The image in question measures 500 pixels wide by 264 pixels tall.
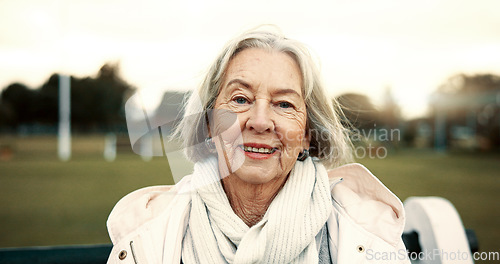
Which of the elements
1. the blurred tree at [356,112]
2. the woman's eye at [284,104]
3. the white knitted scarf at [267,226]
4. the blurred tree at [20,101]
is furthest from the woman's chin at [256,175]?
the blurred tree at [20,101]

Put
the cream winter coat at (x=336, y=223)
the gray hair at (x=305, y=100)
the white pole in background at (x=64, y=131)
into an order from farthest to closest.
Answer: the white pole in background at (x=64, y=131), the gray hair at (x=305, y=100), the cream winter coat at (x=336, y=223)

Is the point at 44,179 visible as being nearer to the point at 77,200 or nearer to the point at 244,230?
the point at 77,200

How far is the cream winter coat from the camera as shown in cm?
169

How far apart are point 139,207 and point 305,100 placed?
0.90m

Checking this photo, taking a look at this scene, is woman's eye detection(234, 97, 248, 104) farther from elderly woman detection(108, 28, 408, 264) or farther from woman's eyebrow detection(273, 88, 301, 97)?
woman's eyebrow detection(273, 88, 301, 97)

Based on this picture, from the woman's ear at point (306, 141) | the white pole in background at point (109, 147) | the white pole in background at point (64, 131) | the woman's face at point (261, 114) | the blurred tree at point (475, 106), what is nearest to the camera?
the woman's face at point (261, 114)

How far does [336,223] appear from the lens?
1826mm

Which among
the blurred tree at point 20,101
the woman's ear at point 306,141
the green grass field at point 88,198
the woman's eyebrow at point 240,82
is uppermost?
the blurred tree at point 20,101

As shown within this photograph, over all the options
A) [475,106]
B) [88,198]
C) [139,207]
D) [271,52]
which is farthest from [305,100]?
[475,106]

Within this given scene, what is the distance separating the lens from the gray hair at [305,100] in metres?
1.93

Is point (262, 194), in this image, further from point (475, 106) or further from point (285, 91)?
point (475, 106)

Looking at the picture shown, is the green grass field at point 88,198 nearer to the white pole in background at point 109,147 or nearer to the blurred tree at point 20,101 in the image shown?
the white pole in background at point 109,147

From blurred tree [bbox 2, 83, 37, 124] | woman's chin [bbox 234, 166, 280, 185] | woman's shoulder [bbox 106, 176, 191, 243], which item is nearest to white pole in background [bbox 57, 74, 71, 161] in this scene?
blurred tree [bbox 2, 83, 37, 124]

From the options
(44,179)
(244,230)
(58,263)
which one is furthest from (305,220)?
(44,179)
